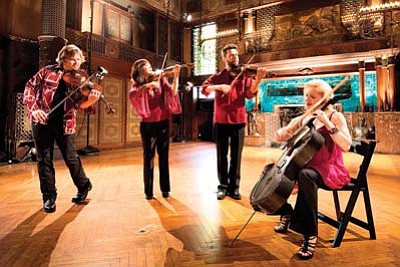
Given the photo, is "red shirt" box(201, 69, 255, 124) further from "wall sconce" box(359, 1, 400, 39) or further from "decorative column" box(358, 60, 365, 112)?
"wall sconce" box(359, 1, 400, 39)

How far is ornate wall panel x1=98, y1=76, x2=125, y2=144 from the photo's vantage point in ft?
24.4

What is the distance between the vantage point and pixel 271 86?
30.8ft

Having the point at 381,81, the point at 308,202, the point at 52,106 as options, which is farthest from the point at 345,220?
the point at 381,81

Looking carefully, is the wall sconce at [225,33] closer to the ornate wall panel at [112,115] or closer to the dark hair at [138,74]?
the ornate wall panel at [112,115]

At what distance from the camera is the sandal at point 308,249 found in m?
1.57

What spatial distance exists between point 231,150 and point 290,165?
1242 millimetres

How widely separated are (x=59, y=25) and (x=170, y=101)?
157 inches

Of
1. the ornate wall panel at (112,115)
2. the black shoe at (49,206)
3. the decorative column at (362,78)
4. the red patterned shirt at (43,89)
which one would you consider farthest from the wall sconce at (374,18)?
the black shoe at (49,206)

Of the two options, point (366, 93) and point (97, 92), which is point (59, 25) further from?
point (366, 93)

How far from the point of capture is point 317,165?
5.55 feet

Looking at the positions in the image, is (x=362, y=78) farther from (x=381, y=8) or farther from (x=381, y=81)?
(x=381, y=8)

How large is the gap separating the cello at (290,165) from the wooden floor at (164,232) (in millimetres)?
304

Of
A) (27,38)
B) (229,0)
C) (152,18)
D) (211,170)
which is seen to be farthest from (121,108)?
(229,0)

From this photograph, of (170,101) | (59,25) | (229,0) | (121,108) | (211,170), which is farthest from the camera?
(229,0)
